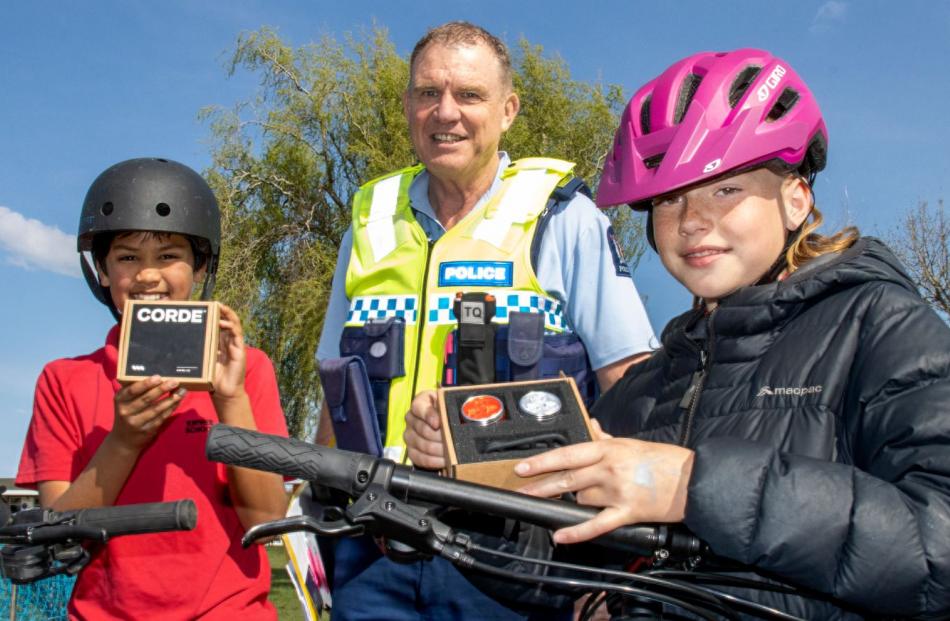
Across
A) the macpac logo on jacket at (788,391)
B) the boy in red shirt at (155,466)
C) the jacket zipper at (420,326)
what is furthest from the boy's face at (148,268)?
→ the macpac logo on jacket at (788,391)

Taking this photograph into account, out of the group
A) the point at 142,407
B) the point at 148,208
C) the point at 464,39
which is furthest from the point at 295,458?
the point at 464,39

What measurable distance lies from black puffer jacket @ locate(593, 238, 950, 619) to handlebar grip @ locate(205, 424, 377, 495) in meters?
0.60

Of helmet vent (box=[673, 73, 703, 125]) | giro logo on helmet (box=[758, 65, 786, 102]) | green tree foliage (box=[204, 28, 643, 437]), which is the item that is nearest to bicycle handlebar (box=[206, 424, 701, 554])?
helmet vent (box=[673, 73, 703, 125])

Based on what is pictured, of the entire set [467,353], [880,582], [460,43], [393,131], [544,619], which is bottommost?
[544,619]

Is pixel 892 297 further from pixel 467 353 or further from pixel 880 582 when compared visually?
pixel 467 353

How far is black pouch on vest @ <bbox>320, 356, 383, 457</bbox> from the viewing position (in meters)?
3.63

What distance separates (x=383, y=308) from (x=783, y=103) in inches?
75.5

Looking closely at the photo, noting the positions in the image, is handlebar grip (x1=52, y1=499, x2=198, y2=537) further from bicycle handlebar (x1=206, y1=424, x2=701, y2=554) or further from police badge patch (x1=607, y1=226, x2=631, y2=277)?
police badge patch (x1=607, y1=226, x2=631, y2=277)

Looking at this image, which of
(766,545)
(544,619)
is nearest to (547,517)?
(766,545)

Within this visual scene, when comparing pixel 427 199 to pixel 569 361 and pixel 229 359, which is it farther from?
pixel 229 359

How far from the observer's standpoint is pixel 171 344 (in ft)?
10.4

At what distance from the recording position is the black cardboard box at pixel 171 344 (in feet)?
10.3

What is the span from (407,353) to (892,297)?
2.19 metres

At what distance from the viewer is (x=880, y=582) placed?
1605mm
